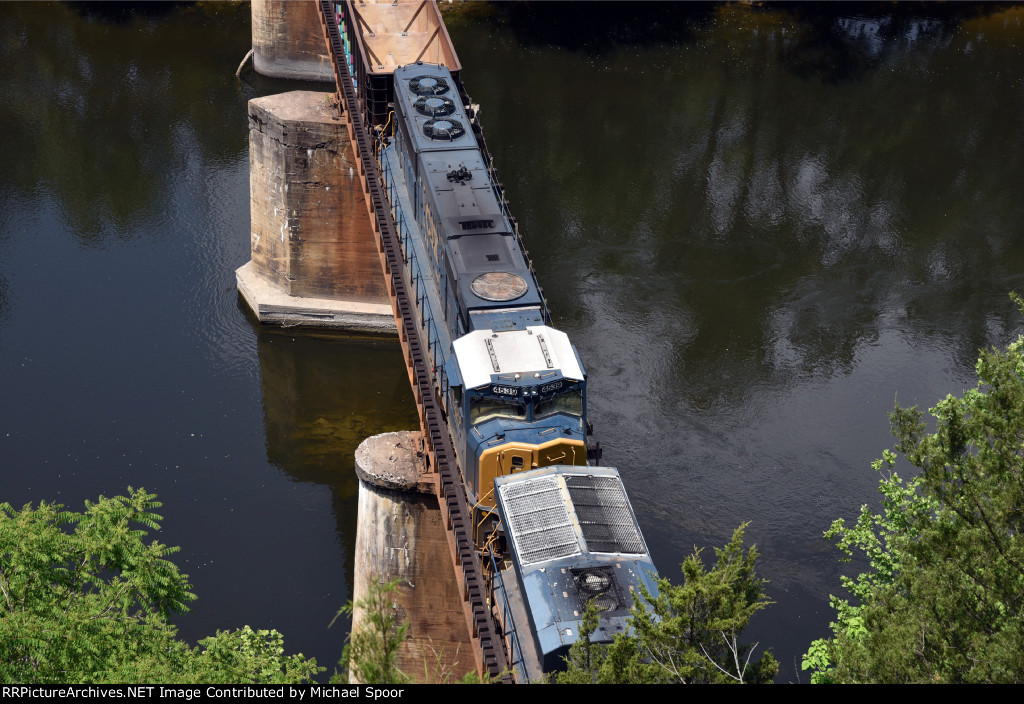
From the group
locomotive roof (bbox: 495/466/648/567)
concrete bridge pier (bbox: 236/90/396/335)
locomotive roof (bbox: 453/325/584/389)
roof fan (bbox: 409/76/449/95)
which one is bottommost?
locomotive roof (bbox: 495/466/648/567)

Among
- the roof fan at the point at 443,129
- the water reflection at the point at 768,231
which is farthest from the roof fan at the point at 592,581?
the roof fan at the point at 443,129

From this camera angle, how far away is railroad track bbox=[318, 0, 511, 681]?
85.7ft

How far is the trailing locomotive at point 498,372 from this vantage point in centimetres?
2469

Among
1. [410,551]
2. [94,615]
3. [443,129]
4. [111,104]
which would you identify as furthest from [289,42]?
[94,615]

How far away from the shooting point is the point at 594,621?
66.8 feet

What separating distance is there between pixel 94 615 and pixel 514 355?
11.2 m

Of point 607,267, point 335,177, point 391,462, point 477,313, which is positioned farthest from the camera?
point 607,267

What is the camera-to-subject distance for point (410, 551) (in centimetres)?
3328

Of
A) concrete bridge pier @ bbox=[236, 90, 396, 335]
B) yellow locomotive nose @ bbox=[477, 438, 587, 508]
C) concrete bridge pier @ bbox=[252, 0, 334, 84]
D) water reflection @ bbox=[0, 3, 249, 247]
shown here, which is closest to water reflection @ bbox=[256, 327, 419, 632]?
concrete bridge pier @ bbox=[236, 90, 396, 335]

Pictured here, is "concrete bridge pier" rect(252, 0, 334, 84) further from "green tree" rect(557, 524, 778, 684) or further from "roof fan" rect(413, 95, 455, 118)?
"green tree" rect(557, 524, 778, 684)

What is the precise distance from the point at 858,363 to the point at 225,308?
26934 millimetres

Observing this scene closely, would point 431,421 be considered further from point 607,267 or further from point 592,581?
point 607,267

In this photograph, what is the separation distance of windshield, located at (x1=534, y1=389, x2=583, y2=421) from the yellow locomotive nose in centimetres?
103

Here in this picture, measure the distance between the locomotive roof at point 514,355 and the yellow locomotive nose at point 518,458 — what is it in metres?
1.61
